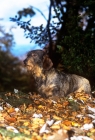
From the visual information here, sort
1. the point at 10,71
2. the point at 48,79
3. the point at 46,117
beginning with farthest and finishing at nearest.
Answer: the point at 10,71, the point at 48,79, the point at 46,117

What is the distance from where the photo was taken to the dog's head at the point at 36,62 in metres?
6.45

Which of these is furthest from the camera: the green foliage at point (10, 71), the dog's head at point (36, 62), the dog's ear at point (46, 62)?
the green foliage at point (10, 71)

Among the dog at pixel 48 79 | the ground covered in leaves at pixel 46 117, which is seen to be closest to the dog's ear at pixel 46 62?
the dog at pixel 48 79

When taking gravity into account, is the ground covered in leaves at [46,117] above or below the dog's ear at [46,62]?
below

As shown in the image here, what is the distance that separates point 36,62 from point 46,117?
1327 millimetres

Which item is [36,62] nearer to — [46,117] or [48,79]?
[48,79]

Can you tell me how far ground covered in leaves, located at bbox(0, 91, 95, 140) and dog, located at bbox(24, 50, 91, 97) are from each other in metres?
0.18

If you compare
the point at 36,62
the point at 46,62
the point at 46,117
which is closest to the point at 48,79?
the point at 46,62

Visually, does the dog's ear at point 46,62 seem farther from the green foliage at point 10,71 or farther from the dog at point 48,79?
the green foliage at point 10,71

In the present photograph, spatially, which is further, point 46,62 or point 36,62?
point 46,62

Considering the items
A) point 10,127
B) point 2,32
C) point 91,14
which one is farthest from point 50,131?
point 91,14

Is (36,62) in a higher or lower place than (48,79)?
higher

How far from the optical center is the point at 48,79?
269 inches

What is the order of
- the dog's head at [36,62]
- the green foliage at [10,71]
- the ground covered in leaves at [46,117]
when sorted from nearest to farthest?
the ground covered in leaves at [46,117] → the dog's head at [36,62] → the green foliage at [10,71]
